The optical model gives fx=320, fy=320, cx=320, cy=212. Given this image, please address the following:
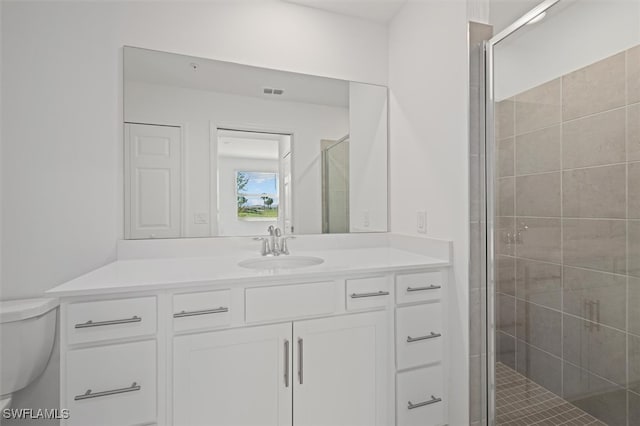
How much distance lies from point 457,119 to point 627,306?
97 centimetres

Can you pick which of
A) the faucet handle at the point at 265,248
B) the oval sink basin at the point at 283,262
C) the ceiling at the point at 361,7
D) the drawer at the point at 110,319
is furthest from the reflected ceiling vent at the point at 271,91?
the drawer at the point at 110,319

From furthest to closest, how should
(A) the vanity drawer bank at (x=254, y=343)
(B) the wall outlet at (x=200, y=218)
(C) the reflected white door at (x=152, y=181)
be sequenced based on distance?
(B) the wall outlet at (x=200, y=218) → (C) the reflected white door at (x=152, y=181) → (A) the vanity drawer bank at (x=254, y=343)

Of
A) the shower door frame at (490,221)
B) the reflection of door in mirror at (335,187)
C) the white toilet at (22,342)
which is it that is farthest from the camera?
the reflection of door in mirror at (335,187)

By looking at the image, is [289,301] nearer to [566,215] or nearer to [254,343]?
[254,343]

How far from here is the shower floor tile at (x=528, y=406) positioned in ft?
3.88

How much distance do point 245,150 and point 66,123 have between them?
0.86 m

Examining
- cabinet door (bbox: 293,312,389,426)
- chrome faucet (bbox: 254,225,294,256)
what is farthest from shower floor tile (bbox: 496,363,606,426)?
chrome faucet (bbox: 254,225,294,256)

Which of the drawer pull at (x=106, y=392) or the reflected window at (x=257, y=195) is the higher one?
the reflected window at (x=257, y=195)

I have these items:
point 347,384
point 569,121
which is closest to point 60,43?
point 347,384

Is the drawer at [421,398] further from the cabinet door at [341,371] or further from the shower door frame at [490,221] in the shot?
the shower door frame at [490,221]

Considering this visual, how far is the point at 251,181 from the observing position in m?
1.90

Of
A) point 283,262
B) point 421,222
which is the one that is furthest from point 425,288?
point 283,262

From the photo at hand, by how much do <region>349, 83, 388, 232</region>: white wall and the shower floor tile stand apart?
1.04 m

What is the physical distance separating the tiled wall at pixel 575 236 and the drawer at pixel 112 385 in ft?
4.77
